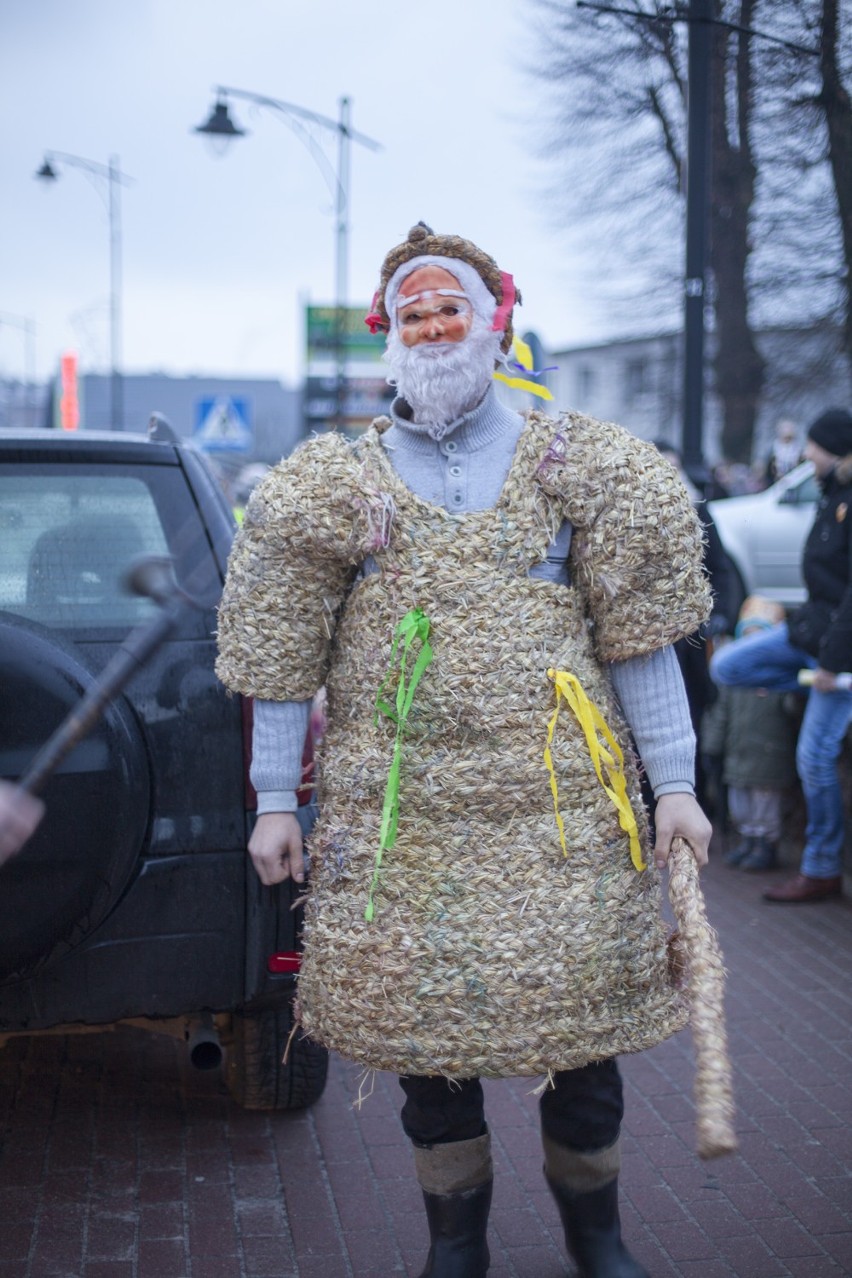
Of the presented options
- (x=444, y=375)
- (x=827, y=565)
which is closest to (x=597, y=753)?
(x=444, y=375)

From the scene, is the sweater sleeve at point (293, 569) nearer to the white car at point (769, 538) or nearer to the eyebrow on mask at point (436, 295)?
the eyebrow on mask at point (436, 295)

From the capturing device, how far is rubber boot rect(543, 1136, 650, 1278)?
2.81m

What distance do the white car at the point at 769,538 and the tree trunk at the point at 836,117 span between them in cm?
241

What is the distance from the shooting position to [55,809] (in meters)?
2.99

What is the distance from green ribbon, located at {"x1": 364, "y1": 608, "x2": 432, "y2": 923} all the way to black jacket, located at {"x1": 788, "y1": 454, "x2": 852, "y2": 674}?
10.7ft

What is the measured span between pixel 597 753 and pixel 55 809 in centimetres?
114

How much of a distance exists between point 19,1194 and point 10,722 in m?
1.26

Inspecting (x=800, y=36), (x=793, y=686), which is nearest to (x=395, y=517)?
(x=793, y=686)

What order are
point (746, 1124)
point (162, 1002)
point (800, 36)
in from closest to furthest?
point (162, 1002) < point (746, 1124) < point (800, 36)

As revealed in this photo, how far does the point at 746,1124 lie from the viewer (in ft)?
12.7

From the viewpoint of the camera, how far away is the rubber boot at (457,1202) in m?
2.79

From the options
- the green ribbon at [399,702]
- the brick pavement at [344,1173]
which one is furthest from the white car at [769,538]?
the green ribbon at [399,702]

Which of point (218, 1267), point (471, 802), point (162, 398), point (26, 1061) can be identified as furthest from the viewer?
point (162, 398)

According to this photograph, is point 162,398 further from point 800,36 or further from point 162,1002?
point 162,1002
